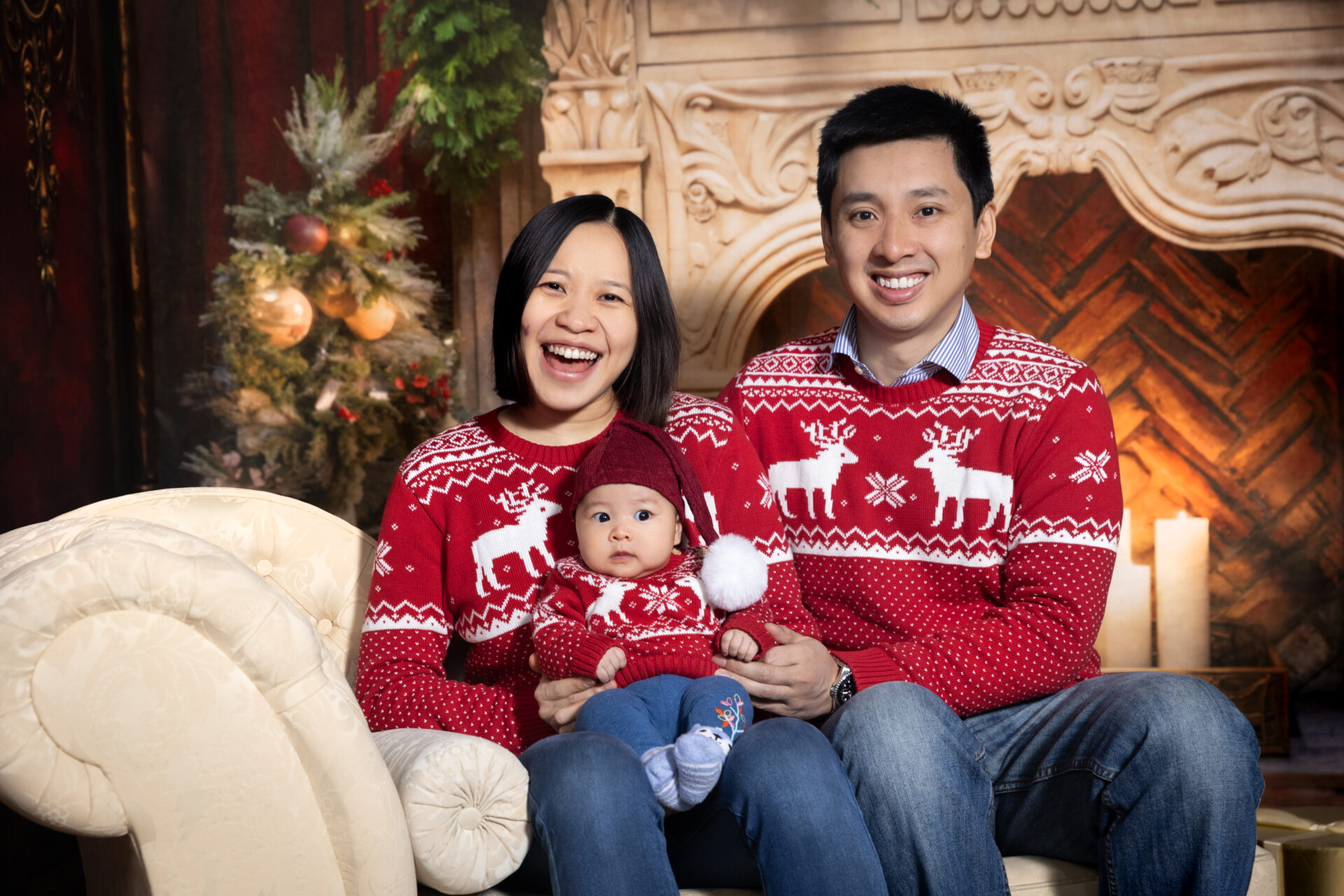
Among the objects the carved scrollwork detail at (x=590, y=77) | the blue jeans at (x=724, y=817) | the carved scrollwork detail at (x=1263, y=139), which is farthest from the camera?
the carved scrollwork detail at (x=590, y=77)

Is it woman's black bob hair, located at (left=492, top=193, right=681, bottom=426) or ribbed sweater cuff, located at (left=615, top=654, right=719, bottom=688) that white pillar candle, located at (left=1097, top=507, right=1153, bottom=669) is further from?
ribbed sweater cuff, located at (left=615, top=654, right=719, bottom=688)

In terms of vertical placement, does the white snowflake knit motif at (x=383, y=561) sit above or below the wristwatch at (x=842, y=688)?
above

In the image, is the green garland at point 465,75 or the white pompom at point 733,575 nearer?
the white pompom at point 733,575

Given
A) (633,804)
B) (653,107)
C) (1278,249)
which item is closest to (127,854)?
(633,804)

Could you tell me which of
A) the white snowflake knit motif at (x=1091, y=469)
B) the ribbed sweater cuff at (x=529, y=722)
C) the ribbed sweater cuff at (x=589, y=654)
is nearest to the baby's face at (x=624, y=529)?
the ribbed sweater cuff at (x=589, y=654)

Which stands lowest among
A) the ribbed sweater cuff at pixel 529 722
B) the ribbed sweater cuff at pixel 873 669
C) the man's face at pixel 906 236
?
the ribbed sweater cuff at pixel 529 722

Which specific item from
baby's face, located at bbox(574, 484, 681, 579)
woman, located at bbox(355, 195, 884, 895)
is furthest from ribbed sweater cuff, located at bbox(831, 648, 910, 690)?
baby's face, located at bbox(574, 484, 681, 579)

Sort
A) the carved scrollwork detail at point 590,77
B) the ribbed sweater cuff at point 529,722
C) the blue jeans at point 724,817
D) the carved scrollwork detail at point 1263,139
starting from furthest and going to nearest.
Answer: the carved scrollwork detail at point 590,77
the carved scrollwork detail at point 1263,139
the ribbed sweater cuff at point 529,722
the blue jeans at point 724,817

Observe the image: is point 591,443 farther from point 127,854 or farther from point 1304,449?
point 1304,449

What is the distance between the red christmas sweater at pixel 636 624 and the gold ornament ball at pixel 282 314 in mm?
1918

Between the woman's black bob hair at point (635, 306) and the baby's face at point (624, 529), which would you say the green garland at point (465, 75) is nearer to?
the woman's black bob hair at point (635, 306)

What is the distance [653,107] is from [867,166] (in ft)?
4.62

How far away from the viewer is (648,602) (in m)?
1.49

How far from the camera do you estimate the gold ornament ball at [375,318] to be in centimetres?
314
